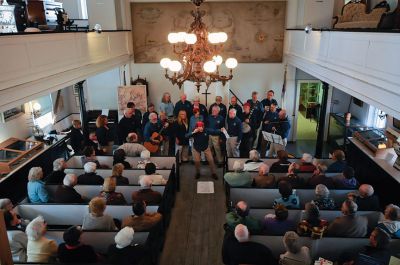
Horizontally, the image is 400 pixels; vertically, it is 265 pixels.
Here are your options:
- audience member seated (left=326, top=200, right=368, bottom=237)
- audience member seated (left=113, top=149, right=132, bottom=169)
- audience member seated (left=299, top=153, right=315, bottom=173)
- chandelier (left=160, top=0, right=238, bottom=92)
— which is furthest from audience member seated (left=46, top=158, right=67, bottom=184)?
audience member seated (left=326, top=200, right=368, bottom=237)

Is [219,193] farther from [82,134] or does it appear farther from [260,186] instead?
[82,134]

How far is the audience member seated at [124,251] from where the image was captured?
4035 mm

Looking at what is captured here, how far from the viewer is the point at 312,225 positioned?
4.43 meters

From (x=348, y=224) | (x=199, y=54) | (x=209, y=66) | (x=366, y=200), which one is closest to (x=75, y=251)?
(x=348, y=224)

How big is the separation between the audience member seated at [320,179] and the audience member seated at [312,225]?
1.31m

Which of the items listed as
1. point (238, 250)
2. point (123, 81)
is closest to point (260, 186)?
point (238, 250)

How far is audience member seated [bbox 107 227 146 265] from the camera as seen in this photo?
4.04 meters

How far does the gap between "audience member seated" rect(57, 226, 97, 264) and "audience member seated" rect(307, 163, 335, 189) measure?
374 cm

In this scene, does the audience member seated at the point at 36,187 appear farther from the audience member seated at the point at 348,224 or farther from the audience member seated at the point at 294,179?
the audience member seated at the point at 348,224

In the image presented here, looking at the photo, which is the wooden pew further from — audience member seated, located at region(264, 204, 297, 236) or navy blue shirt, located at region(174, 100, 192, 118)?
navy blue shirt, located at region(174, 100, 192, 118)

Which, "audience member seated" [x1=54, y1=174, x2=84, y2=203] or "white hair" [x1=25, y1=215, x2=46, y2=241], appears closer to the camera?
"white hair" [x1=25, y1=215, x2=46, y2=241]

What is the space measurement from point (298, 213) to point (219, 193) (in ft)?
9.00

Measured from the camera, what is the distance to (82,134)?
28.1 ft

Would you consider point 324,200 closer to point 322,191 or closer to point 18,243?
point 322,191
